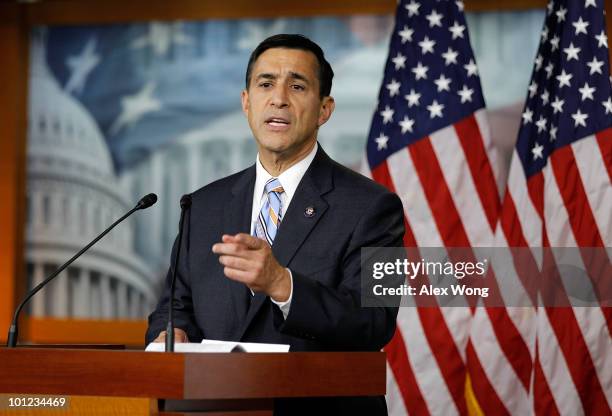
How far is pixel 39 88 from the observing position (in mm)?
5766

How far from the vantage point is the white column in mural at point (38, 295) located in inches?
221

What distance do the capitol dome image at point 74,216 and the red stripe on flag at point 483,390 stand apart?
2.34 m

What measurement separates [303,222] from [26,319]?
12.3 ft

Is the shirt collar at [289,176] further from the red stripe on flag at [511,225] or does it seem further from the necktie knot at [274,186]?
the red stripe on flag at [511,225]

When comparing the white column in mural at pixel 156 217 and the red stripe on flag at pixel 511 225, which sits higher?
the white column in mural at pixel 156 217

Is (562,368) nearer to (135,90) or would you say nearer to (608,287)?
(608,287)

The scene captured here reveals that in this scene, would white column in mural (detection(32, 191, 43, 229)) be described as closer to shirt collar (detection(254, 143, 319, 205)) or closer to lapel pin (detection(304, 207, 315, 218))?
shirt collar (detection(254, 143, 319, 205))

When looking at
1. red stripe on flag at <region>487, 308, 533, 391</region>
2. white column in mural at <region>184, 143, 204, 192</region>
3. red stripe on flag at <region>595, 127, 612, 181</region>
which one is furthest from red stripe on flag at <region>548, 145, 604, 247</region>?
white column in mural at <region>184, 143, 204, 192</region>

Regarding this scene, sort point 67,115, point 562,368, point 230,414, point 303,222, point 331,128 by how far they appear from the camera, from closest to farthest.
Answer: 1. point 230,414
2. point 303,222
3. point 562,368
4. point 331,128
5. point 67,115

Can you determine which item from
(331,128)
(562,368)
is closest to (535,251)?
(562,368)

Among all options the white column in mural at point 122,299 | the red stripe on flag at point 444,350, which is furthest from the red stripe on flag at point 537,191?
the white column in mural at point 122,299

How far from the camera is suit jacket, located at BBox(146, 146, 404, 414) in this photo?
6.82 feet

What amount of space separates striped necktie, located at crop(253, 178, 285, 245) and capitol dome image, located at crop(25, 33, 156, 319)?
3.16 m

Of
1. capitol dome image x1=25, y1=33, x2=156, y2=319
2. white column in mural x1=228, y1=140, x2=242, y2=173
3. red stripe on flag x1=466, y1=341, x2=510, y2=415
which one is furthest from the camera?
capitol dome image x1=25, y1=33, x2=156, y2=319
